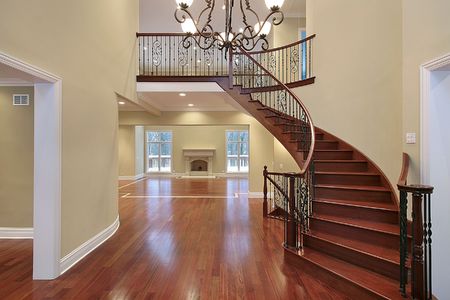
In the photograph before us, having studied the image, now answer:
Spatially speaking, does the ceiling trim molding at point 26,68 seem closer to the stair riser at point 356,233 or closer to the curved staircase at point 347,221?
the curved staircase at point 347,221

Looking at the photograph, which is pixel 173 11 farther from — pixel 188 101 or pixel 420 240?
pixel 420 240

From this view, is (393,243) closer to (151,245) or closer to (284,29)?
(151,245)

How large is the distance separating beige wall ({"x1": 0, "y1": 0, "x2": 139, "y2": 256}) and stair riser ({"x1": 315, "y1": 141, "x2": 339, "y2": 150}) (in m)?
3.80

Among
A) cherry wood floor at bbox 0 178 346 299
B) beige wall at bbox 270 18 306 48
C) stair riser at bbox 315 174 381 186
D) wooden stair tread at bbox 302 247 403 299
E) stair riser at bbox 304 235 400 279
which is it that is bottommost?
cherry wood floor at bbox 0 178 346 299

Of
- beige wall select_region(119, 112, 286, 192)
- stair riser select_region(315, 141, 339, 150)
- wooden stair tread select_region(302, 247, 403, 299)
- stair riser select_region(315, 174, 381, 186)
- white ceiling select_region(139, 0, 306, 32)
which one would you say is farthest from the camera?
beige wall select_region(119, 112, 286, 192)

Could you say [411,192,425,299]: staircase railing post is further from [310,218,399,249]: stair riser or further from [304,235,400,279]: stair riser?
[310,218,399,249]: stair riser

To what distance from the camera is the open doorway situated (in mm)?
2609

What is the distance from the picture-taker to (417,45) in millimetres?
2957

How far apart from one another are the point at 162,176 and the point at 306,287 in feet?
39.5

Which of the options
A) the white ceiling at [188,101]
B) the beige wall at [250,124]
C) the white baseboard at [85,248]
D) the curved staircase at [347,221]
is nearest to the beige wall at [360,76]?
the curved staircase at [347,221]

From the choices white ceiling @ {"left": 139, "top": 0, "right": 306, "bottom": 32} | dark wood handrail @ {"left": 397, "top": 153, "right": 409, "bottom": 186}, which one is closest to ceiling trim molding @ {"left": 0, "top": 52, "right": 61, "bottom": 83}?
dark wood handrail @ {"left": 397, "top": 153, "right": 409, "bottom": 186}

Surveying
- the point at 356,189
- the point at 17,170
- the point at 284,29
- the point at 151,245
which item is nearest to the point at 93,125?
the point at 17,170

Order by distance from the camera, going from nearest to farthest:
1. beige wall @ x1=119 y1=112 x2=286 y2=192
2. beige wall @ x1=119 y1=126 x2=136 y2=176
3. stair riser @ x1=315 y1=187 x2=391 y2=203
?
stair riser @ x1=315 y1=187 x2=391 y2=203
beige wall @ x1=119 y1=112 x2=286 y2=192
beige wall @ x1=119 y1=126 x2=136 y2=176

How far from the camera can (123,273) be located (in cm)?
314
